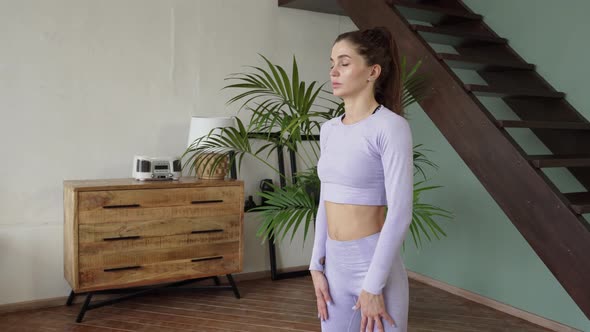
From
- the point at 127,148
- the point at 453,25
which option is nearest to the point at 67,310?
the point at 127,148

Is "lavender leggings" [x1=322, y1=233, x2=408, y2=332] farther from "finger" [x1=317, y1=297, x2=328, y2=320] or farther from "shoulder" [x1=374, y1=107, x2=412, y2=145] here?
"shoulder" [x1=374, y1=107, x2=412, y2=145]

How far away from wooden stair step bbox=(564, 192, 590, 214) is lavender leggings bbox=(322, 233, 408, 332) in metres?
1.13

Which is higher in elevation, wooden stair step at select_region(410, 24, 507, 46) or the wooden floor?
wooden stair step at select_region(410, 24, 507, 46)

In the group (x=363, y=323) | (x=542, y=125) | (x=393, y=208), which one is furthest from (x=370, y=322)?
(x=542, y=125)

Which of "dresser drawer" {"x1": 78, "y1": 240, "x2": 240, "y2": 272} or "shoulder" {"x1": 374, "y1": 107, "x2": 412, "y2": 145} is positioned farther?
"dresser drawer" {"x1": 78, "y1": 240, "x2": 240, "y2": 272}

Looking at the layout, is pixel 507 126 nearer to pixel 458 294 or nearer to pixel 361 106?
pixel 361 106

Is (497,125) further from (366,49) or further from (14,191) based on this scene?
(14,191)

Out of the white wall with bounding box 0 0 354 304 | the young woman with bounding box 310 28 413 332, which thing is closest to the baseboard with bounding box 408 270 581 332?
the white wall with bounding box 0 0 354 304

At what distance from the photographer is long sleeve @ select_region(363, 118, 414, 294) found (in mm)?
1429

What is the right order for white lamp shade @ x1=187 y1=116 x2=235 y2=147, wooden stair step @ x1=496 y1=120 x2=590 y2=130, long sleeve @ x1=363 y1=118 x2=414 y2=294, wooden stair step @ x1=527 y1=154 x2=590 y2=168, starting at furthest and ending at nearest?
white lamp shade @ x1=187 y1=116 x2=235 y2=147, wooden stair step @ x1=496 y1=120 x2=590 y2=130, wooden stair step @ x1=527 y1=154 x2=590 y2=168, long sleeve @ x1=363 y1=118 x2=414 y2=294

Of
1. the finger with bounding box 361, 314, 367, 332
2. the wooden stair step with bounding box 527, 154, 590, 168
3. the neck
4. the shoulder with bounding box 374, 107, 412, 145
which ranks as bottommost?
the finger with bounding box 361, 314, 367, 332

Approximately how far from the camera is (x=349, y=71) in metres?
1.58

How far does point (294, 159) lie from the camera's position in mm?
4578

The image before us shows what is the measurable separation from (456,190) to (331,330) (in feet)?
9.36
